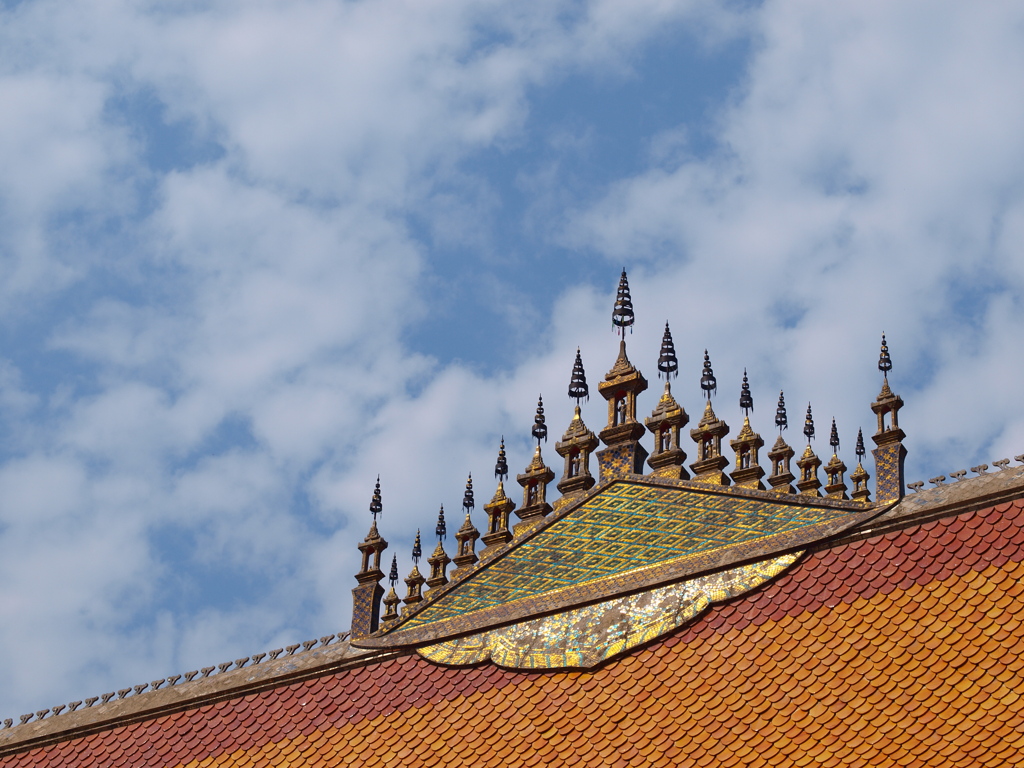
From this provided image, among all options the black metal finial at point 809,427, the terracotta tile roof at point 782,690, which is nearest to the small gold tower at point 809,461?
the black metal finial at point 809,427

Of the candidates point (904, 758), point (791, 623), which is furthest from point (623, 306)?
point (904, 758)

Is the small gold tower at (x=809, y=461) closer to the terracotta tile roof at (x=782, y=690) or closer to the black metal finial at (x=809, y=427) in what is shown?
the black metal finial at (x=809, y=427)

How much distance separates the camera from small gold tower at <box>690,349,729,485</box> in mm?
19703

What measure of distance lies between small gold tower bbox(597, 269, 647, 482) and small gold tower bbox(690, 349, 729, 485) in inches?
28.4

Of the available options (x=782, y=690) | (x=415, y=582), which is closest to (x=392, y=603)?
(x=415, y=582)

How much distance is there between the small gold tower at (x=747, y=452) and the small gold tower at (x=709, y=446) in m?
0.17

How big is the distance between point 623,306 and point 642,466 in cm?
243

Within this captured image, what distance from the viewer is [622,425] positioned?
19.7 m

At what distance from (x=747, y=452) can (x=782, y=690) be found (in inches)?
210

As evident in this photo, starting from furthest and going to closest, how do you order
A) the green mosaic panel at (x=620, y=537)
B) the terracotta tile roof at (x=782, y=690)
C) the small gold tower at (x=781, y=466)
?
the small gold tower at (x=781, y=466), the green mosaic panel at (x=620, y=537), the terracotta tile roof at (x=782, y=690)

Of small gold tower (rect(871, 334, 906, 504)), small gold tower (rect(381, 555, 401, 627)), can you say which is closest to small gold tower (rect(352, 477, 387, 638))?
small gold tower (rect(381, 555, 401, 627))

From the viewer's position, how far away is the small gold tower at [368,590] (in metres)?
19.8

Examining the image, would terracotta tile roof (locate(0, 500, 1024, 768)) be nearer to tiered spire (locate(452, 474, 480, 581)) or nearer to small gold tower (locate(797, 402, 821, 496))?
tiered spire (locate(452, 474, 480, 581))

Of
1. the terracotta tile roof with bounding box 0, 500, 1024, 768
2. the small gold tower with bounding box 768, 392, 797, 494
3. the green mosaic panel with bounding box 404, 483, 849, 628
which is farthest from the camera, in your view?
the small gold tower with bounding box 768, 392, 797, 494
